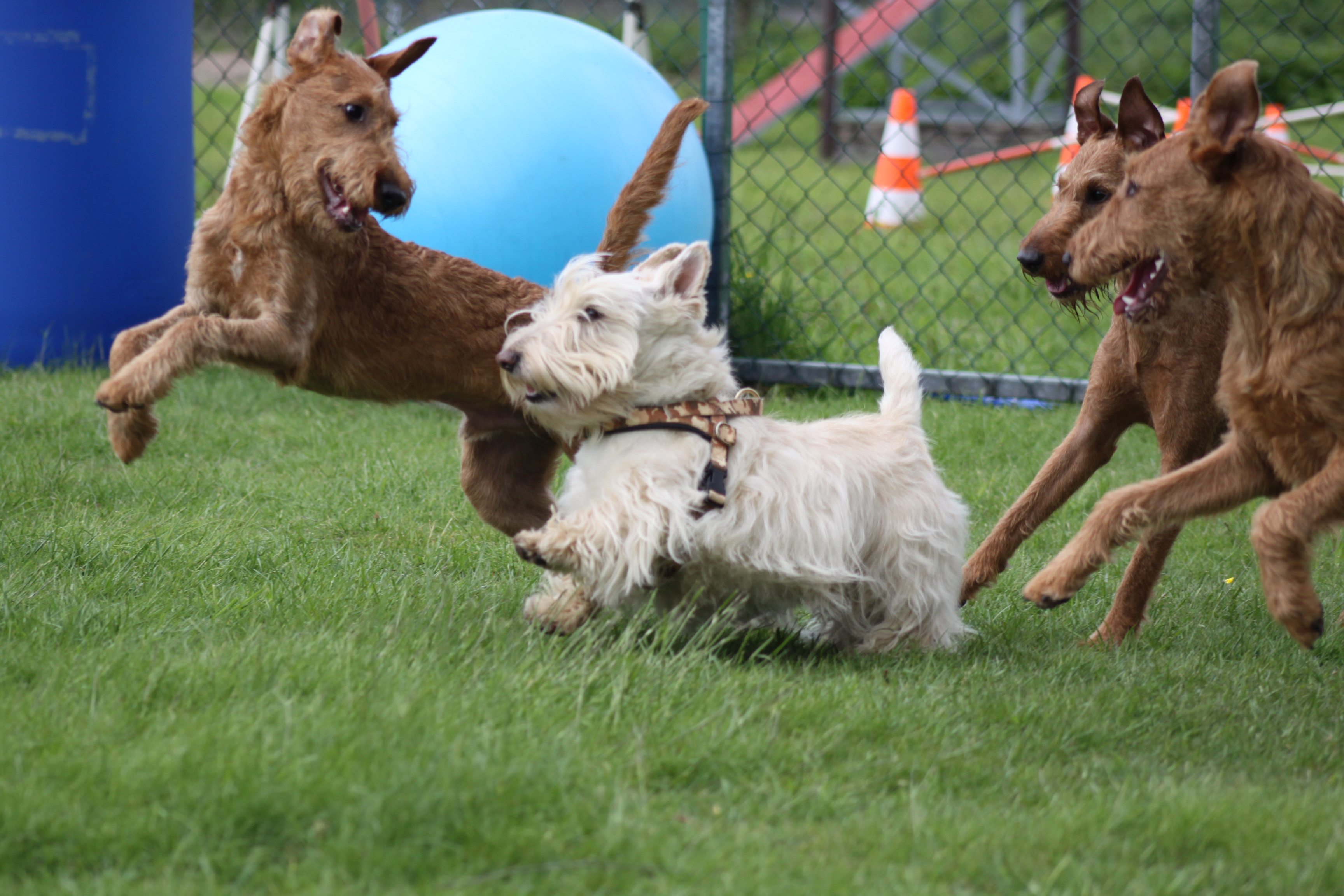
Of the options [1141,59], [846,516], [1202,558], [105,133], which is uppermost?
[1141,59]

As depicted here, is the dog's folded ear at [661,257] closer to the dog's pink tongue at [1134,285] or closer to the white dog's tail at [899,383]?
the white dog's tail at [899,383]

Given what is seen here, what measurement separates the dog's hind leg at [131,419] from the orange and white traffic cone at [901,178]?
805cm

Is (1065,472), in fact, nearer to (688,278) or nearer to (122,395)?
(688,278)

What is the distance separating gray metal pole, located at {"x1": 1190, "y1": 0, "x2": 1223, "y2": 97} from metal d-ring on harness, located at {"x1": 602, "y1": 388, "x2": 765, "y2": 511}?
3868 mm

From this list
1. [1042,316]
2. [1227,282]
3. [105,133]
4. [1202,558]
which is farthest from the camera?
[1042,316]

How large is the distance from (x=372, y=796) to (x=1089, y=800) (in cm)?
134

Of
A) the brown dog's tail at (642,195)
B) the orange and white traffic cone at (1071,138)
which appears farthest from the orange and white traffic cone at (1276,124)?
the brown dog's tail at (642,195)

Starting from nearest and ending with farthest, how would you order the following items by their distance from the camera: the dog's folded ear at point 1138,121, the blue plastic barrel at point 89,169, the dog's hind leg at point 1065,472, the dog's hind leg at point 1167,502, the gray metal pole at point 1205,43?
1. the dog's hind leg at point 1167,502
2. the dog's folded ear at point 1138,121
3. the dog's hind leg at point 1065,472
4. the gray metal pole at point 1205,43
5. the blue plastic barrel at point 89,169

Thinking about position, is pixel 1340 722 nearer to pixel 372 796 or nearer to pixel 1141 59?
pixel 372 796

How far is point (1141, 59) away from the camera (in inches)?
650

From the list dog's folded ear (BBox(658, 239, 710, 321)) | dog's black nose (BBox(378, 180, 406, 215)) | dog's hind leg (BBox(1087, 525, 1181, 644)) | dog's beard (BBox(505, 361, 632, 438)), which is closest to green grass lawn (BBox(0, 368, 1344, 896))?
dog's hind leg (BBox(1087, 525, 1181, 644))

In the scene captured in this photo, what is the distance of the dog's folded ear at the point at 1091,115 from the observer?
3.72 meters

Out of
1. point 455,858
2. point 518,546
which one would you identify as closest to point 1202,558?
point 518,546

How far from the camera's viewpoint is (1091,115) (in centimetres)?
376
